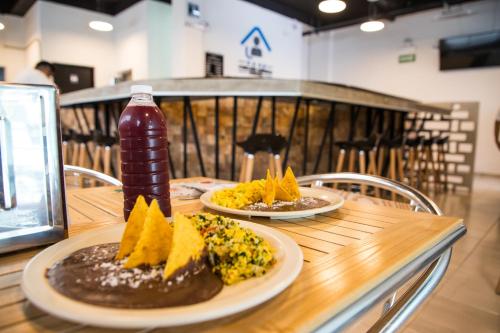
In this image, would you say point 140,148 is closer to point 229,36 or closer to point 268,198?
point 268,198

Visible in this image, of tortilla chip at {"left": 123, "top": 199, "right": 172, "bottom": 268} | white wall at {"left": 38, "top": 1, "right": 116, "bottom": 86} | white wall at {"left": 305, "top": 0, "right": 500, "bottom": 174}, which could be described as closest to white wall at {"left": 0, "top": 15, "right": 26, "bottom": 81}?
white wall at {"left": 38, "top": 1, "right": 116, "bottom": 86}

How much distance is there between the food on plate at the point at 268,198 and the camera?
889mm

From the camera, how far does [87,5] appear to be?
8.11m

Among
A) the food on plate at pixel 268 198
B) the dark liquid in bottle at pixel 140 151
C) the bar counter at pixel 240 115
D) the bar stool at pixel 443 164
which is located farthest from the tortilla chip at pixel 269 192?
the bar stool at pixel 443 164

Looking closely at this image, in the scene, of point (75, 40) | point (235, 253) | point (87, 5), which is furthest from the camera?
point (87, 5)

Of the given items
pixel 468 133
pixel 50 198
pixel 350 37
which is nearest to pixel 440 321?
pixel 50 198

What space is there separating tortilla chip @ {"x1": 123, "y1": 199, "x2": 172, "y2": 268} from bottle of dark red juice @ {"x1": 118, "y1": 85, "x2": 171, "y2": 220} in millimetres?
267

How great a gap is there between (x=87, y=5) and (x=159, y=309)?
9515 mm

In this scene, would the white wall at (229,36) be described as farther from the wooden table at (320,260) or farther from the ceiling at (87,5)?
the wooden table at (320,260)

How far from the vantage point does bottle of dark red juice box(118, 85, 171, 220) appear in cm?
76

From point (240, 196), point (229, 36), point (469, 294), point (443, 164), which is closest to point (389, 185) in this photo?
point (240, 196)

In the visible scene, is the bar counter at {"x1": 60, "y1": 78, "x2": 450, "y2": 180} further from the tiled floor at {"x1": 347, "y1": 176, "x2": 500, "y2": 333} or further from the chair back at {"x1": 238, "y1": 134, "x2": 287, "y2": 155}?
the tiled floor at {"x1": 347, "y1": 176, "x2": 500, "y2": 333}

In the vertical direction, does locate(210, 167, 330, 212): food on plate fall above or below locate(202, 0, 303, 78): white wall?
below

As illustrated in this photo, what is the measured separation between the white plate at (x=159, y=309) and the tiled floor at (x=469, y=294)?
1.63 ft
